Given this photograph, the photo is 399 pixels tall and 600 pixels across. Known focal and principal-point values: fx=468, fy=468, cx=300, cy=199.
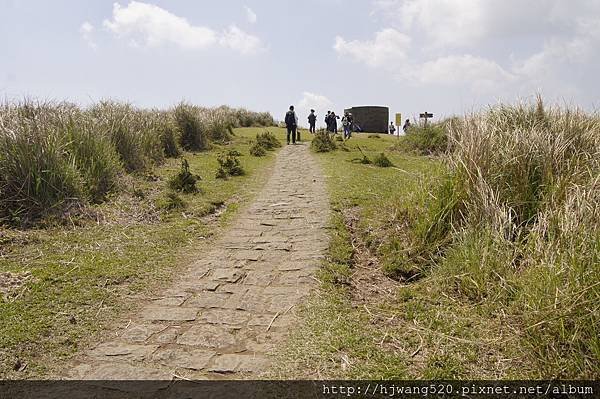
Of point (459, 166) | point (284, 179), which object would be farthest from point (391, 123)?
point (459, 166)

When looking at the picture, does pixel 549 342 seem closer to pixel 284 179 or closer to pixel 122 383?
pixel 122 383

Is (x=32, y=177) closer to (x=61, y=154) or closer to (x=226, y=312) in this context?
(x=61, y=154)

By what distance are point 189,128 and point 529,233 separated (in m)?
15.1

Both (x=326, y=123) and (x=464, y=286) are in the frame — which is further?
(x=326, y=123)

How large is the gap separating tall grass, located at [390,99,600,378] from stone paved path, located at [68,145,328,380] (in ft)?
5.25

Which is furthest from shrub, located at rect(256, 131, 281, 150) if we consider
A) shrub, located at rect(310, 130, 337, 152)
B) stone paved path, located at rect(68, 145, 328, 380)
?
stone paved path, located at rect(68, 145, 328, 380)

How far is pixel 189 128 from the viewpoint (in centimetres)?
1811

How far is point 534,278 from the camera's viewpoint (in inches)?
152

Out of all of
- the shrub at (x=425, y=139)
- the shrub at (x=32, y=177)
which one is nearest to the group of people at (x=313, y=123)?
the shrub at (x=425, y=139)

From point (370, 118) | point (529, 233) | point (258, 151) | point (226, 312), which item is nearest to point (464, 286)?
point (529, 233)

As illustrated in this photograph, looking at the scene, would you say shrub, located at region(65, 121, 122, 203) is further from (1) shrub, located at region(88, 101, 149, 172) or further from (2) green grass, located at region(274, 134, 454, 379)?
(2) green grass, located at region(274, 134, 454, 379)

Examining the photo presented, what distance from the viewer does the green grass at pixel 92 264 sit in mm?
3859

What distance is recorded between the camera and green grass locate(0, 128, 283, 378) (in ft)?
12.7

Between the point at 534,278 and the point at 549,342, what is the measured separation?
2.00ft
